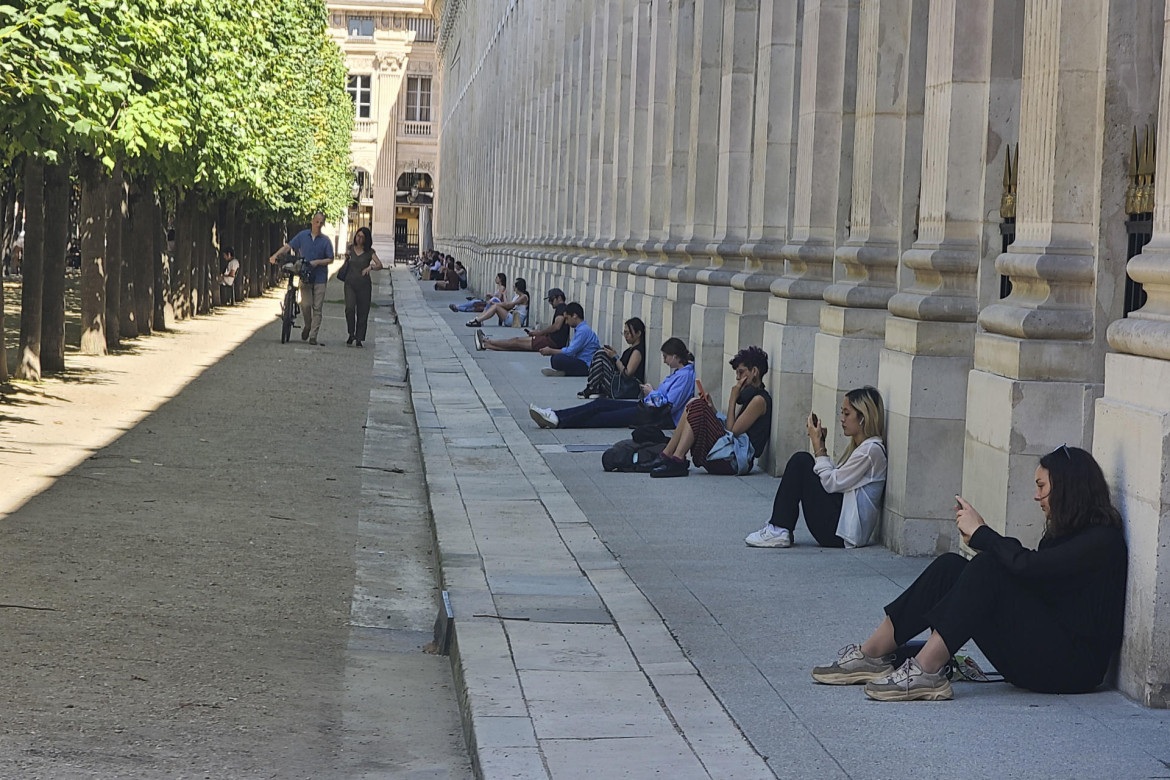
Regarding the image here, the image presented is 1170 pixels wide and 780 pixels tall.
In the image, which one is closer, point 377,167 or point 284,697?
point 284,697

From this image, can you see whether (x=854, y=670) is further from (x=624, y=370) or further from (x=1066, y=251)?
(x=624, y=370)

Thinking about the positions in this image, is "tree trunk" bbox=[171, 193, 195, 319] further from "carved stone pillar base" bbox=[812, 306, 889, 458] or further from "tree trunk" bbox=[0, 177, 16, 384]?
"carved stone pillar base" bbox=[812, 306, 889, 458]

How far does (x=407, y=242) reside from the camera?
114 m

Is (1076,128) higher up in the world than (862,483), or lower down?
higher up

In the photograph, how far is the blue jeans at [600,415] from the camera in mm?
16875

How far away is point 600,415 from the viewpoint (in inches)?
667

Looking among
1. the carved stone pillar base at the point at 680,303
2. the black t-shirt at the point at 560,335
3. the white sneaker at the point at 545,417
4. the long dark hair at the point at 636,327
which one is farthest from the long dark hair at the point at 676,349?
the black t-shirt at the point at 560,335

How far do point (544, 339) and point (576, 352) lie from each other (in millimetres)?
4494

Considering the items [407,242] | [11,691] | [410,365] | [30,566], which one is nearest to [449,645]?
[11,691]

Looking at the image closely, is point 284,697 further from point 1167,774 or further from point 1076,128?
point 1076,128

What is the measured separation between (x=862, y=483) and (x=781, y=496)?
46 centimetres

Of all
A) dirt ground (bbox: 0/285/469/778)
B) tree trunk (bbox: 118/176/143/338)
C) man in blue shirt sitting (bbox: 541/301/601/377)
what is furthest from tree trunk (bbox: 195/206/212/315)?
dirt ground (bbox: 0/285/469/778)

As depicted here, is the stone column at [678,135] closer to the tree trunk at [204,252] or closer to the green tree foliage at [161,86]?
the green tree foliage at [161,86]

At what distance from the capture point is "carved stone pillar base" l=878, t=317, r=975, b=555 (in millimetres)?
9594
